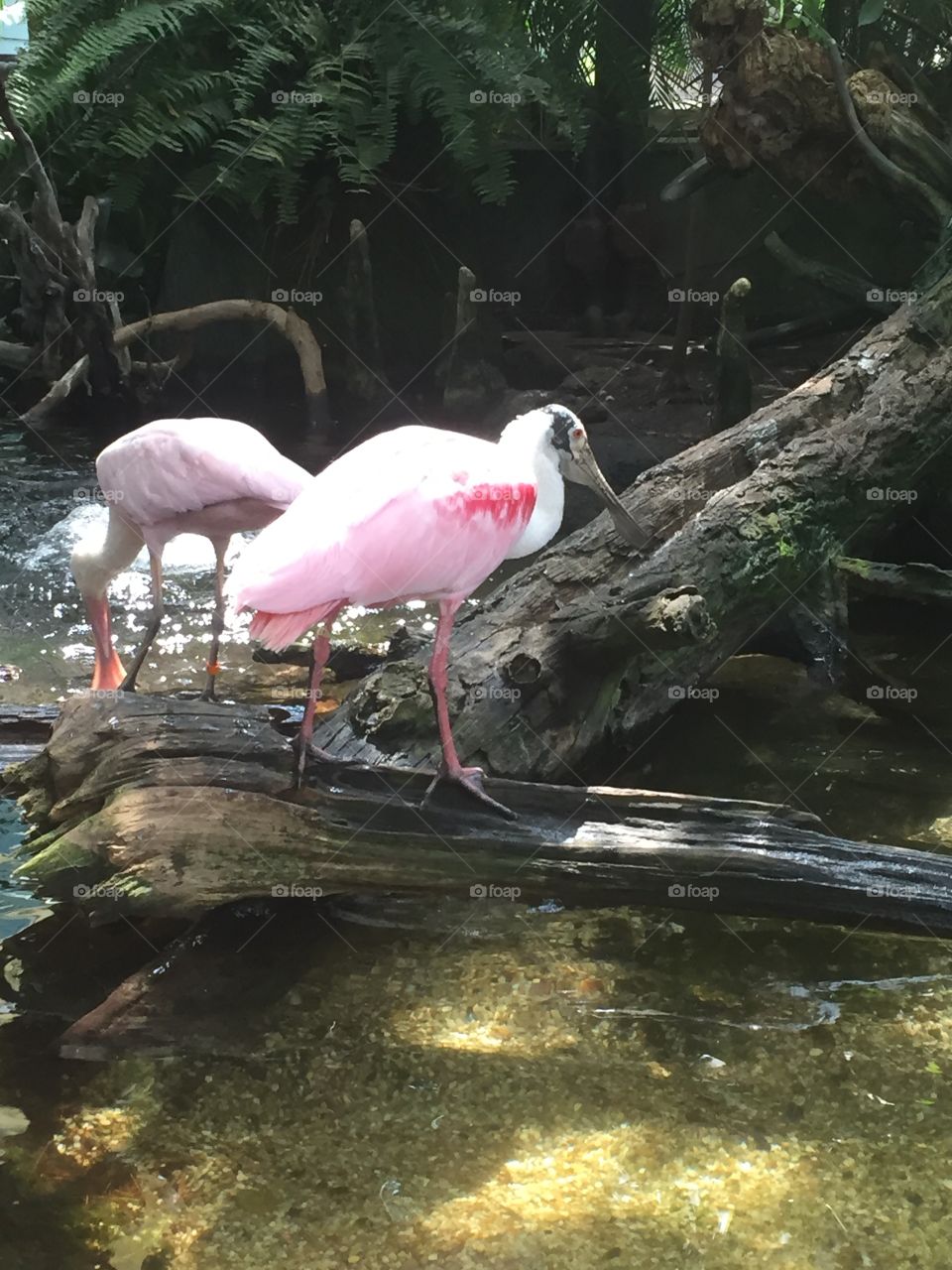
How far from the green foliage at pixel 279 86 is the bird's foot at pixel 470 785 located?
6.45m

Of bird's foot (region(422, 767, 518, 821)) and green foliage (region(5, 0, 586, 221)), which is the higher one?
green foliage (region(5, 0, 586, 221))

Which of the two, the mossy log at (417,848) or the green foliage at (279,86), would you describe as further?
the green foliage at (279,86)

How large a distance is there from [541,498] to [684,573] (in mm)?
966

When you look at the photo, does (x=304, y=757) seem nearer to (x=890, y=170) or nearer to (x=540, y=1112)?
(x=540, y=1112)

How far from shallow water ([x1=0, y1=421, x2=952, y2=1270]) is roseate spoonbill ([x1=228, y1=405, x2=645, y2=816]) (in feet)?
1.86

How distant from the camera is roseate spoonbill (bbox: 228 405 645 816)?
3.26m

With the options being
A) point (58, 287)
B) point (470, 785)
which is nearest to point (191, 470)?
point (470, 785)

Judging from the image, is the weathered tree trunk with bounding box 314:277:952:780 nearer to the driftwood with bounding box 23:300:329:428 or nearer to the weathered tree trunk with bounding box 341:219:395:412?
the driftwood with bounding box 23:300:329:428

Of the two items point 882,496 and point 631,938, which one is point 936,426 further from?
point 631,938

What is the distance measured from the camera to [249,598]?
3.19 m

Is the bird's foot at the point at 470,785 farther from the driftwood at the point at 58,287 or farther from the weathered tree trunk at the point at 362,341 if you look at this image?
the weathered tree trunk at the point at 362,341

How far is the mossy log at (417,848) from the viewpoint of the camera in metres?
3.19

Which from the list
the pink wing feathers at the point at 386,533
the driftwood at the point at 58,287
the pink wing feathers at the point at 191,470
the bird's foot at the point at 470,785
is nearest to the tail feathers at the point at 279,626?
the pink wing feathers at the point at 386,533

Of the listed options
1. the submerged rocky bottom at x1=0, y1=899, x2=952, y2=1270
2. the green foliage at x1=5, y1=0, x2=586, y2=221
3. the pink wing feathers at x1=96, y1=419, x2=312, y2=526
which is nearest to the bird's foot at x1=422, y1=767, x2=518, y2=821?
the submerged rocky bottom at x1=0, y1=899, x2=952, y2=1270
